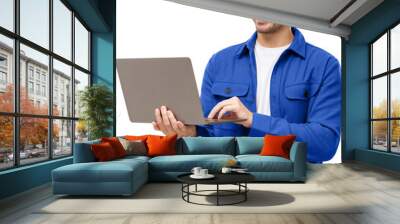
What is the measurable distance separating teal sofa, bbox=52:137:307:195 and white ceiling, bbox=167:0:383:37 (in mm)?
2437

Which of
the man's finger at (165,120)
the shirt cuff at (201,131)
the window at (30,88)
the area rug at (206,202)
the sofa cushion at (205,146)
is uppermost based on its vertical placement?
the window at (30,88)

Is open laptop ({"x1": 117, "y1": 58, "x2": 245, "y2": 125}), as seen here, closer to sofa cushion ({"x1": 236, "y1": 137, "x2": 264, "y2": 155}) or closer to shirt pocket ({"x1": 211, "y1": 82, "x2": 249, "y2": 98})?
sofa cushion ({"x1": 236, "y1": 137, "x2": 264, "y2": 155})

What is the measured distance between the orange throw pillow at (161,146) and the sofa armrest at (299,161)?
1894 mm

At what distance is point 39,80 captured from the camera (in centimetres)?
565

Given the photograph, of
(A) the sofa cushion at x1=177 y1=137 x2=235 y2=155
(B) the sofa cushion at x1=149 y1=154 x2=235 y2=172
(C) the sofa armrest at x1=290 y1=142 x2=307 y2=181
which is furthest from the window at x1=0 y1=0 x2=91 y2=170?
(C) the sofa armrest at x1=290 y1=142 x2=307 y2=181

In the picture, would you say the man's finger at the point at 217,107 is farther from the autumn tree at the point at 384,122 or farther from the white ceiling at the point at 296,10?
the autumn tree at the point at 384,122

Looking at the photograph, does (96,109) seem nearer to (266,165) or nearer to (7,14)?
(7,14)

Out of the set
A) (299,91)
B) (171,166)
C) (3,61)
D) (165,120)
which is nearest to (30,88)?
(3,61)

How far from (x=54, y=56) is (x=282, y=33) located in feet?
13.6

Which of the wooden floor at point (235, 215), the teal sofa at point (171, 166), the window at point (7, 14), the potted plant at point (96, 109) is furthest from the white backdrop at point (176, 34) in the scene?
the window at point (7, 14)

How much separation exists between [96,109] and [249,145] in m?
3.06

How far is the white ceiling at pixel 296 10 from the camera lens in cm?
691

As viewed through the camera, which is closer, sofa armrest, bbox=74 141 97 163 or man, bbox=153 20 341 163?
sofa armrest, bbox=74 141 97 163

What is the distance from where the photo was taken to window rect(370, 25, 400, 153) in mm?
7531
